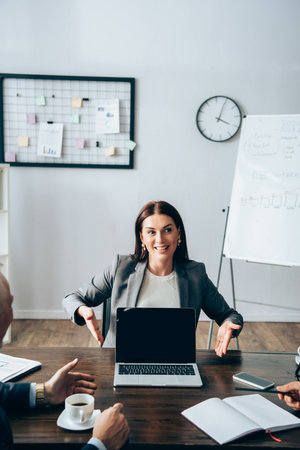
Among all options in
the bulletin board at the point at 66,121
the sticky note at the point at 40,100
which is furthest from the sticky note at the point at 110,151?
the sticky note at the point at 40,100

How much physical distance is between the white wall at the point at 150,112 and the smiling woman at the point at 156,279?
1791 millimetres

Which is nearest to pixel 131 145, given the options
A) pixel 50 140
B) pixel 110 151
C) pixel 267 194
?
pixel 110 151

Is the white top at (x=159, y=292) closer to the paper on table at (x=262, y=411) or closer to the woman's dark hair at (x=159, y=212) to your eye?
the woman's dark hair at (x=159, y=212)

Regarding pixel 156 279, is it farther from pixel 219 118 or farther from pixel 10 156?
pixel 10 156

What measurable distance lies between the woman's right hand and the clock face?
7.60 feet

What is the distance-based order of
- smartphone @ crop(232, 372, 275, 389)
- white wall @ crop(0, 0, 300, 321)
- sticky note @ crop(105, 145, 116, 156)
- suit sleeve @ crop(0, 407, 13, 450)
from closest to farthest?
suit sleeve @ crop(0, 407, 13, 450), smartphone @ crop(232, 372, 275, 389), white wall @ crop(0, 0, 300, 321), sticky note @ crop(105, 145, 116, 156)

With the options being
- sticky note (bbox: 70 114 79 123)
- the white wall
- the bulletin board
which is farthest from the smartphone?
sticky note (bbox: 70 114 79 123)

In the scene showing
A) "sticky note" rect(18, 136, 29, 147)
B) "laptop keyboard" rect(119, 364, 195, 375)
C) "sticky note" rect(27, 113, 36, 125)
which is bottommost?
"laptop keyboard" rect(119, 364, 195, 375)

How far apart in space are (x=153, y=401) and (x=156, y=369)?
182mm

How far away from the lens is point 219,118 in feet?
11.6

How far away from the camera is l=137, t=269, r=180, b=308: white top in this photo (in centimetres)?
182

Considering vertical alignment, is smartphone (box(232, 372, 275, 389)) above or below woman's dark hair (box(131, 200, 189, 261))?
below

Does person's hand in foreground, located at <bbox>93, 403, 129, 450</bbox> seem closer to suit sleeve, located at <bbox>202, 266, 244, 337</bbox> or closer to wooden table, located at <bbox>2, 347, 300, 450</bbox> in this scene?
wooden table, located at <bbox>2, 347, 300, 450</bbox>

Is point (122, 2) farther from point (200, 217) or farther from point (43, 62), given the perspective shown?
point (200, 217)
